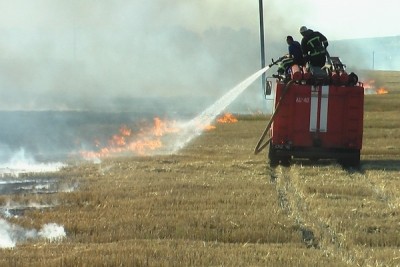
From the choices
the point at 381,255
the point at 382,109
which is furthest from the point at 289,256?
the point at 382,109

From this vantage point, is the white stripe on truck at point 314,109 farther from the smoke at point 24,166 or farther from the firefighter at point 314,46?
the smoke at point 24,166

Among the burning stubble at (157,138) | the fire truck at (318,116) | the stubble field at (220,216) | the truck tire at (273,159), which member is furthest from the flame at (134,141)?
the fire truck at (318,116)

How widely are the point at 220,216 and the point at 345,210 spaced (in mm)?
2108

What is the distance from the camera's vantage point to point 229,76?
201 ft

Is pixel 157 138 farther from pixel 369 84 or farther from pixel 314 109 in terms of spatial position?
pixel 369 84

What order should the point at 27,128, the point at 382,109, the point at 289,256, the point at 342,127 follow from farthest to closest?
1. the point at 382,109
2. the point at 27,128
3. the point at 342,127
4. the point at 289,256

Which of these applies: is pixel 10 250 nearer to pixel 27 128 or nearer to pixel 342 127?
pixel 342 127

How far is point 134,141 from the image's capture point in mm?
31531

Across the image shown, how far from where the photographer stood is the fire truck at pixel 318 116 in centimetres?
2058

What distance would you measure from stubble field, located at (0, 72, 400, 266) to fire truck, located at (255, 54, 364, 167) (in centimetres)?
57

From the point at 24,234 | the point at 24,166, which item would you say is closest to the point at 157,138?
the point at 24,166

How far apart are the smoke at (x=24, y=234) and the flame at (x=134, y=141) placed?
14.8m

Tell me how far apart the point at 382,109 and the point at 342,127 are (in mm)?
27231

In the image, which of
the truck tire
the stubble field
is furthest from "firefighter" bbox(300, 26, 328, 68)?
the stubble field
